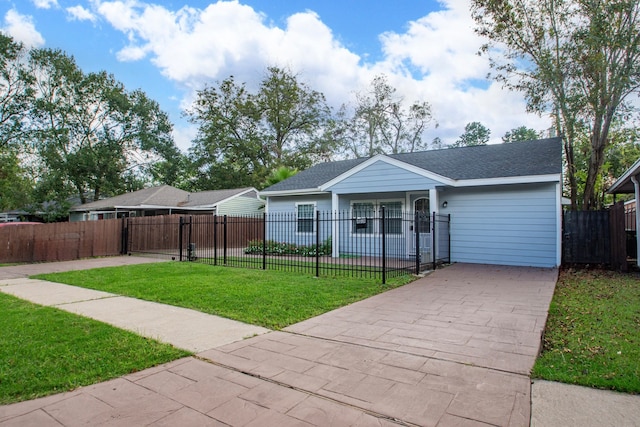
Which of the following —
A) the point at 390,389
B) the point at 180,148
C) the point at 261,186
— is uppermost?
the point at 180,148

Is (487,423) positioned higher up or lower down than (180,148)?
lower down

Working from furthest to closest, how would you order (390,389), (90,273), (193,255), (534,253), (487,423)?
(193,255), (534,253), (90,273), (390,389), (487,423)

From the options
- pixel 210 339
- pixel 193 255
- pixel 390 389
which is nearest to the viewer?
pixel 390 389

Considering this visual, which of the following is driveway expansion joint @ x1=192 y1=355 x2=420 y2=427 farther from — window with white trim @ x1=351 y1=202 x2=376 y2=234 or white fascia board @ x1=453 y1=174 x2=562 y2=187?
window with white trim @ x1=351 y1=202 x2=376 y2=234

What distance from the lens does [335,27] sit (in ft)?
48.3

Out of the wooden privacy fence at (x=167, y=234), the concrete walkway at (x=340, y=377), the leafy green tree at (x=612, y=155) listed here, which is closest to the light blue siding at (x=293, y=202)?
the wooden privacy fence at (x=167, y=234)

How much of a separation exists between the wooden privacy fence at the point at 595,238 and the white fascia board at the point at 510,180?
148cm

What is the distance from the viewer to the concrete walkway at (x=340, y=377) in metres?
2.57

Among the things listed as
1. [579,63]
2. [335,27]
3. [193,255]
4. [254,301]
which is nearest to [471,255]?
[579,63]

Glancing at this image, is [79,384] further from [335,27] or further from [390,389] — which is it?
[335,27]

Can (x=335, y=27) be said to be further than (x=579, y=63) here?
Yes

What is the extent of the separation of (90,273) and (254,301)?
245 inches

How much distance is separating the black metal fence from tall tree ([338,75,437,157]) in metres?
15.2

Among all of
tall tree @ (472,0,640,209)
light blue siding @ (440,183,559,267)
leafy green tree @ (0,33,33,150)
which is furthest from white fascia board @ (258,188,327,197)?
leafy green tree @ (0,33,33,150)
